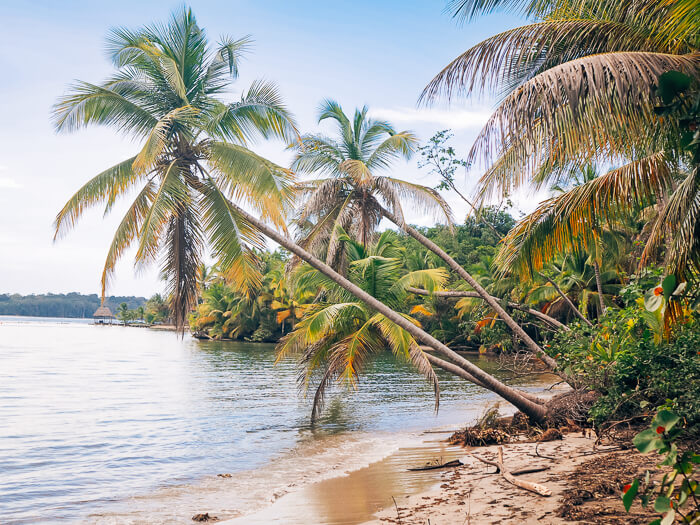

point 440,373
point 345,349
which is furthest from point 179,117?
point 440,373

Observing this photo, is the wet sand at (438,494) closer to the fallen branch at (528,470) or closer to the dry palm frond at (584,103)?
the fallen branch at (528,470)

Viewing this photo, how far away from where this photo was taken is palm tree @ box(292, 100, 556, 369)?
49.1 ft

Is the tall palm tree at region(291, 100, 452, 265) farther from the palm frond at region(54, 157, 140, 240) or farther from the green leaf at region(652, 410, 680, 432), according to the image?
the green leaf at region(652, 410, 680, 432)

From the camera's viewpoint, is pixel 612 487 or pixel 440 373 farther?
pixel 440 373

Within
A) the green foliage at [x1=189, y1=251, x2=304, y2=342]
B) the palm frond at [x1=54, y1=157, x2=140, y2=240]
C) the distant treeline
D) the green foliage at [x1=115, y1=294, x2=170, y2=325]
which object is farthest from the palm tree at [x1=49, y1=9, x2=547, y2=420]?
the distant treeline

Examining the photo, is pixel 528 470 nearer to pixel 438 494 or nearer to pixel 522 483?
pixel 522 483

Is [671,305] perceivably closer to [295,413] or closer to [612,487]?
[612,487]

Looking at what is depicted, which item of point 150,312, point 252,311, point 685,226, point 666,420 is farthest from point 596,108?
point 150,312

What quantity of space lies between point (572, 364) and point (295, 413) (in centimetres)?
866

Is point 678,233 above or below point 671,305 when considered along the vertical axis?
above

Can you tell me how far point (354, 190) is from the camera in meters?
15.5

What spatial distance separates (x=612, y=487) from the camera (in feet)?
19.8

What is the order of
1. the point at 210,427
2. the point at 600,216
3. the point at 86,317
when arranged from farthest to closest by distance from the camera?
the point at 86,317 < the point at 210,427 < the point at 600,216

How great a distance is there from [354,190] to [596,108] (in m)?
10.4
